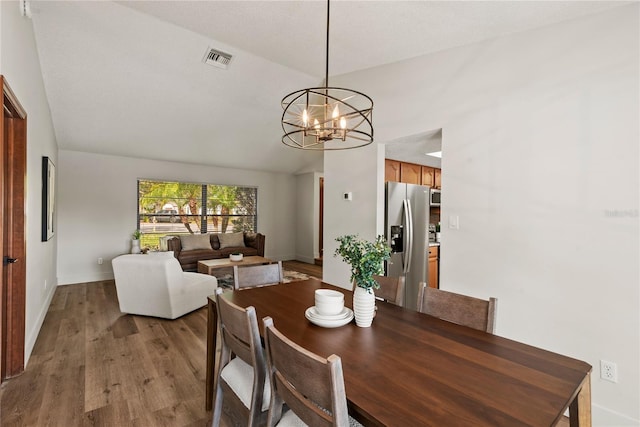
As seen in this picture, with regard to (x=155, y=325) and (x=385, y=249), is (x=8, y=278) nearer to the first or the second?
(x=155, y=325)

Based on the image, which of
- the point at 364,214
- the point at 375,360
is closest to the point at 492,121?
the point at 364,214

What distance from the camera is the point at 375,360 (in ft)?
3.96

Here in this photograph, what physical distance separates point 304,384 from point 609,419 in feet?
7.08

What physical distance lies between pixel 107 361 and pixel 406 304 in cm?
298

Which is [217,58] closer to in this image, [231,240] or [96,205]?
[96,205]

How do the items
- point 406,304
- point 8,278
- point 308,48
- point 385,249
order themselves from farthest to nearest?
point 406,304 < point 308,48 < point 8,278 < point 385,249

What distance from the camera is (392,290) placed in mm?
2045

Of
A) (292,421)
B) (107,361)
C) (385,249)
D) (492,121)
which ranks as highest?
(492,121)

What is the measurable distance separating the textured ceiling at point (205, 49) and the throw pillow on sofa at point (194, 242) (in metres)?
1.71

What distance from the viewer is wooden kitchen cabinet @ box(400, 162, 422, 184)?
4.45m

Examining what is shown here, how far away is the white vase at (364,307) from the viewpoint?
5.02ft

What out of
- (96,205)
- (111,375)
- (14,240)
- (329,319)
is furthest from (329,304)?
(96,205)

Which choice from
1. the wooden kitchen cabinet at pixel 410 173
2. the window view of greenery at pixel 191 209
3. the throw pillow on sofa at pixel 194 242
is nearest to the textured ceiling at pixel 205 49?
the window view of greenery at pixel 191 209

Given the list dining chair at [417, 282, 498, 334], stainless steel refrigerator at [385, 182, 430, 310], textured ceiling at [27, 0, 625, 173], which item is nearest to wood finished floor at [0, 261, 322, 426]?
dining chair at [417, 282, 498, 334]
